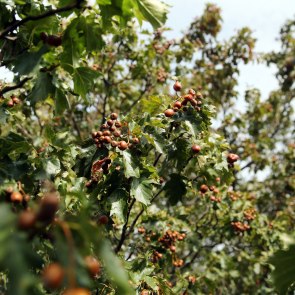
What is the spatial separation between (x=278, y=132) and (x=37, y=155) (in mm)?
13939

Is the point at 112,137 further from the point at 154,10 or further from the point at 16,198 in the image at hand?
the point at 16,198

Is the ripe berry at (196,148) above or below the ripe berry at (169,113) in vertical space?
below

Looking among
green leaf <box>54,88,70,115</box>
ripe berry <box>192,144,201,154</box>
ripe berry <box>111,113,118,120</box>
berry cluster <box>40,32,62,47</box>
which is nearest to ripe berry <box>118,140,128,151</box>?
ripe berry <box>111,113,118,120</box>

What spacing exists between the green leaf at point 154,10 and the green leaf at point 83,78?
64 centimetres

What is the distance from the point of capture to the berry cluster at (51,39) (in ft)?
10.3

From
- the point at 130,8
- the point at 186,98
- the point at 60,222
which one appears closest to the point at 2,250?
the point at 60,222

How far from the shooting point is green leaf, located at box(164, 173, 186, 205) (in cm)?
547

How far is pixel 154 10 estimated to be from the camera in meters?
2.96

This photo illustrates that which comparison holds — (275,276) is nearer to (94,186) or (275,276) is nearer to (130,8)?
(130,8)

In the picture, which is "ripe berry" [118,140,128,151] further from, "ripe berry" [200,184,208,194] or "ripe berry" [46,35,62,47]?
"ripe berry" [200,184,208,194]

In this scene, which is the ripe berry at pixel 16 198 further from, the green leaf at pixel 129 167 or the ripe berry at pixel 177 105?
the ripe berry at pixel 177 105

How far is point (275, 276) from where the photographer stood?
8.57ft

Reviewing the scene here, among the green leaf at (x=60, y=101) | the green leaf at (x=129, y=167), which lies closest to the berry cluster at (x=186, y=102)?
the green leaf at (x=129, y=167)

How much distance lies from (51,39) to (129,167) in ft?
5.31
